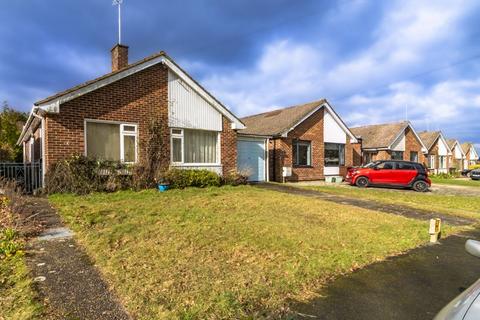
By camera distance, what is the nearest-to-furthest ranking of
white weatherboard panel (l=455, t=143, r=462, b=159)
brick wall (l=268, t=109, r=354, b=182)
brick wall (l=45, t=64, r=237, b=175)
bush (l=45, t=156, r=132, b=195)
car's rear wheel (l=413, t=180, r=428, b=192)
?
1. bush (l=45, t=156, r=132, b=195)
2. brick wall (l=45, t=64, r=237, b=175)
3. car's rear wheel (l=413, t=180, r=428, b=192)
4. brick wall (l=268, t=109, r=354, b=182)
5. white weatherboard panel (l=455, t=143, r=462, b=159)

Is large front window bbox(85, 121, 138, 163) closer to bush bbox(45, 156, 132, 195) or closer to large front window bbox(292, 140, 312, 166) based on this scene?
bush bbox(45, 156, 132, 195)

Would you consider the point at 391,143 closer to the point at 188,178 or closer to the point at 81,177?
the point at 188,178

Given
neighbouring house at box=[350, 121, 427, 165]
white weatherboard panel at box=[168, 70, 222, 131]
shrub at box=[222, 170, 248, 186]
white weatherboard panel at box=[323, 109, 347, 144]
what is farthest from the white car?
neighbouring house at box=[350, 121, 427, 165]

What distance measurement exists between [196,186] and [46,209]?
5.60m

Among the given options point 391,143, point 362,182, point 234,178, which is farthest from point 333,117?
point 234,178

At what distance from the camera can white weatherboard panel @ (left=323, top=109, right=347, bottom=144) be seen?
21047mm

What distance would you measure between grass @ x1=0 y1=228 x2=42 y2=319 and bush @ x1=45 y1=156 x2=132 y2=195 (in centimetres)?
535

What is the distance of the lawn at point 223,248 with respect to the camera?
10.7 feet

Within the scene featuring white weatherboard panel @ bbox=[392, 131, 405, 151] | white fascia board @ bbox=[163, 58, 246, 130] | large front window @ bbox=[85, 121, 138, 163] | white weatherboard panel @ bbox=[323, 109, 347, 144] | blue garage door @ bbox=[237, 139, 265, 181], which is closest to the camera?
large front window @ bbox=[85, 121, 138, 163]

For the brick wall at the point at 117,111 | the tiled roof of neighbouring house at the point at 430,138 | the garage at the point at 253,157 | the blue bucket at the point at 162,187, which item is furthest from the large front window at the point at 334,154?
the tiled roof of neighbouring house at the point at 430,138

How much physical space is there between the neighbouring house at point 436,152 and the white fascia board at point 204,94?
2698 cm

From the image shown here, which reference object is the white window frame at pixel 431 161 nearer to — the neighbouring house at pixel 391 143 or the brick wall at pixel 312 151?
the neighbouring house at pixel 391 143

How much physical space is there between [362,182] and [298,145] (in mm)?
4590

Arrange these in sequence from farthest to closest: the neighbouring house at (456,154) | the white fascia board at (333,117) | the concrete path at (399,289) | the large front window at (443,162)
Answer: the neighbouring house at (456,154), the large front window at (443,162), the white fascia board at (333,117), the concrete path at (399,289)
